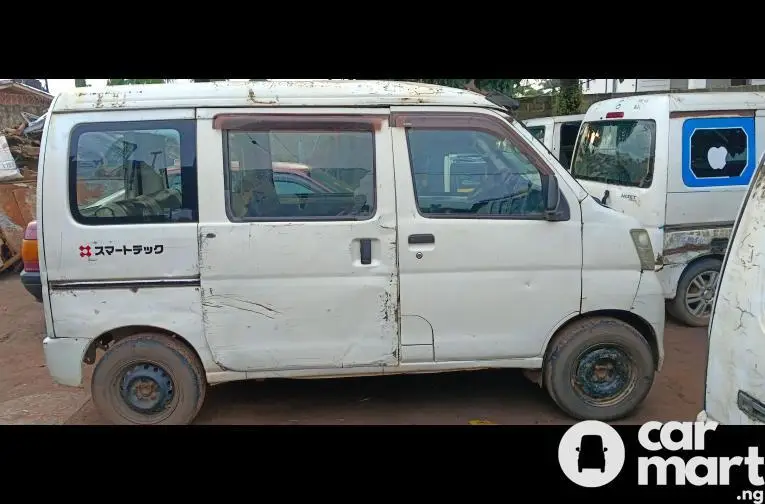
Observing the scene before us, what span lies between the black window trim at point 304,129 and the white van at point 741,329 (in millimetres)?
1830

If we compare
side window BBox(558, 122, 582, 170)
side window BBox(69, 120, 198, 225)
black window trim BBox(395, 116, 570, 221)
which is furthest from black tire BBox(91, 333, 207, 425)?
side window BBox(558, 122, 582, 170)

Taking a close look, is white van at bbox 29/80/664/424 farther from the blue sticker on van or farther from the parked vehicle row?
the blue sticker on van

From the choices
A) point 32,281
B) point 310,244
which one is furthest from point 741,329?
point 32,281

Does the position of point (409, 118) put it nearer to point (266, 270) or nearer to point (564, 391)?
point (266, 270)

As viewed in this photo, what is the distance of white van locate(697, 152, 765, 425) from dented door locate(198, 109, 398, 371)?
170cm

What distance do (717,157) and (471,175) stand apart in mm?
3200

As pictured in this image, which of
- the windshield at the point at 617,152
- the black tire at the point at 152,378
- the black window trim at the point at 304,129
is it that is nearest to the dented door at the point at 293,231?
the black window trim at the point at 304,129

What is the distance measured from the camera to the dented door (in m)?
3.41

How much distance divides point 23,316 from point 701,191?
6995mm

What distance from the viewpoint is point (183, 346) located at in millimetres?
3543

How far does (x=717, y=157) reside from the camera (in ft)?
18.0

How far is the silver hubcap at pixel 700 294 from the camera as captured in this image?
219 inches

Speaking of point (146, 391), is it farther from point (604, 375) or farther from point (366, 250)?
point (604, 375)
